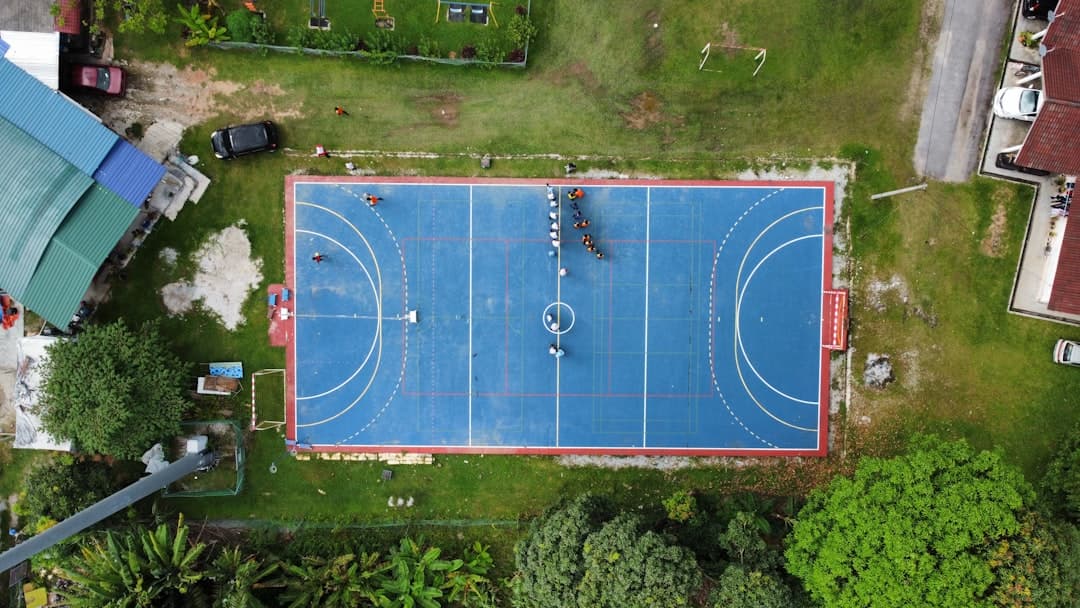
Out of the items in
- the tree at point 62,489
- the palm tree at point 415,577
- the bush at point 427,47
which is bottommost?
the palm tree at point 415,577

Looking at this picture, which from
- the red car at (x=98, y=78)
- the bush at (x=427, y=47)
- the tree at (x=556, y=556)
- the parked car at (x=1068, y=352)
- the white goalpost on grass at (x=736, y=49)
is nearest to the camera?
the tree at (x=556, y=556)

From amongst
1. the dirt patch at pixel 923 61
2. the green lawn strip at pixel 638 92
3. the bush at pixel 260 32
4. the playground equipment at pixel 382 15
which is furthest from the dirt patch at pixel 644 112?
the bush at pixel 260 32

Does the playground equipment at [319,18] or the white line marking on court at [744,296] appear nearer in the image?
the playground equipment at [319,18]

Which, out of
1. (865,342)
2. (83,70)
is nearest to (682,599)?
(865,342)

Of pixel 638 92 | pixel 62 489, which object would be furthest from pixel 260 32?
pixel 62 489

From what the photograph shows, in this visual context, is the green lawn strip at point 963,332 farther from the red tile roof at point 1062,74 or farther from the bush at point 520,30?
the bush at point 520,30

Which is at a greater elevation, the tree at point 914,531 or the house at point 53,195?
the house at point 53,195

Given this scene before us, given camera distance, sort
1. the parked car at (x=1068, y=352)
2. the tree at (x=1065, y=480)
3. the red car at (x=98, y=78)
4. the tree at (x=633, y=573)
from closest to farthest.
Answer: the tree at (x=633, y=573) < the tree at (x=1065, y=480) < the red car at (x=98, y=78) < the parked car at (x=1068, y=352)

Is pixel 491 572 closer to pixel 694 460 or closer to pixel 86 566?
pixel 694 460
